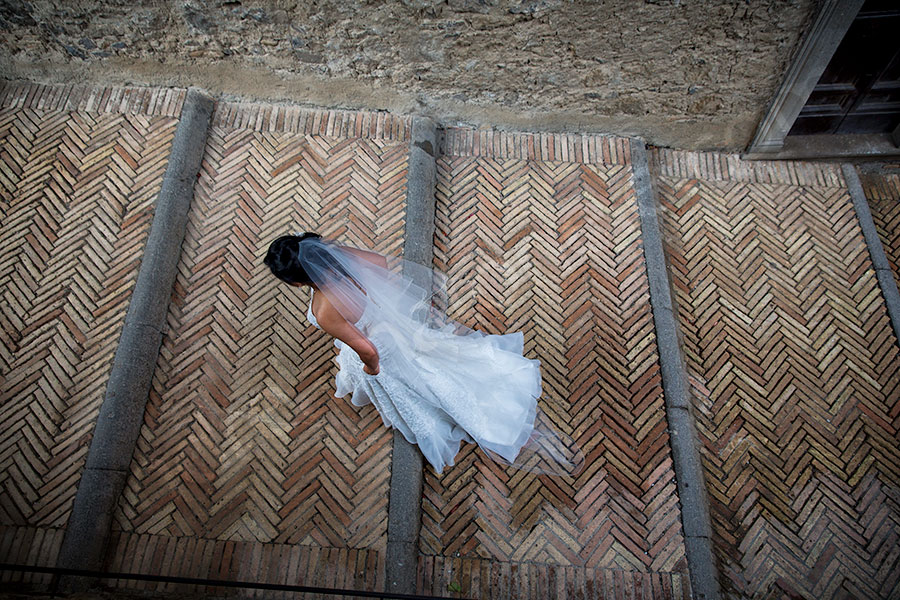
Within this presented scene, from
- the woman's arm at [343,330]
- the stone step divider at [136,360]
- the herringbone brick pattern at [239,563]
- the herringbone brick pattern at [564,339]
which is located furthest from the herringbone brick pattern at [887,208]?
the stone step divider at [136,360]

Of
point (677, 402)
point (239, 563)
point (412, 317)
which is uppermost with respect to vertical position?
point (412, 317)

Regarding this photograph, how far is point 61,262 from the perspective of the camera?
4254 millimetres

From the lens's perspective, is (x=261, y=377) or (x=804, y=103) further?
(x=804, y=103)

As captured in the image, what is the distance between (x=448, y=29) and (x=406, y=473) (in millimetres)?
2876

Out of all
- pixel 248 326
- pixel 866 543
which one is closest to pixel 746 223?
pixel 866 543

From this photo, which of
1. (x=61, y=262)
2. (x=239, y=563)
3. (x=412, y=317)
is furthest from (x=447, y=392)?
(x=61, y=262)

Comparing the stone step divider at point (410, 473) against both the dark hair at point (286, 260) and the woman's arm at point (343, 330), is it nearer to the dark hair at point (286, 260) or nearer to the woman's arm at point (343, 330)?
the woman's arm at point (343, 330)

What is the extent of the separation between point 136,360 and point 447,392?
73.8 inches

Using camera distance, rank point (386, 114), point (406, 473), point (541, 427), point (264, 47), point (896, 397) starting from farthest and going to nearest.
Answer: point (386, 114) → point (264, 47) → point (896, 397) → point (541, 427) → point (406, 473)

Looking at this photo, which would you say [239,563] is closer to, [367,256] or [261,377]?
[261,377]

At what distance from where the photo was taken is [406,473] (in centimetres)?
367

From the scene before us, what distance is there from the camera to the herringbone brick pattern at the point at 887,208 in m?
4.75

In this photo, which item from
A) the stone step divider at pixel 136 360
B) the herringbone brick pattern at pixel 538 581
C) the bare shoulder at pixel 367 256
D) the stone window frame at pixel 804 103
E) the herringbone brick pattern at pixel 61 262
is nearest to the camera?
the bare shoulder at pixel 367 256

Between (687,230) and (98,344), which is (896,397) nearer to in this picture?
(687,230)
